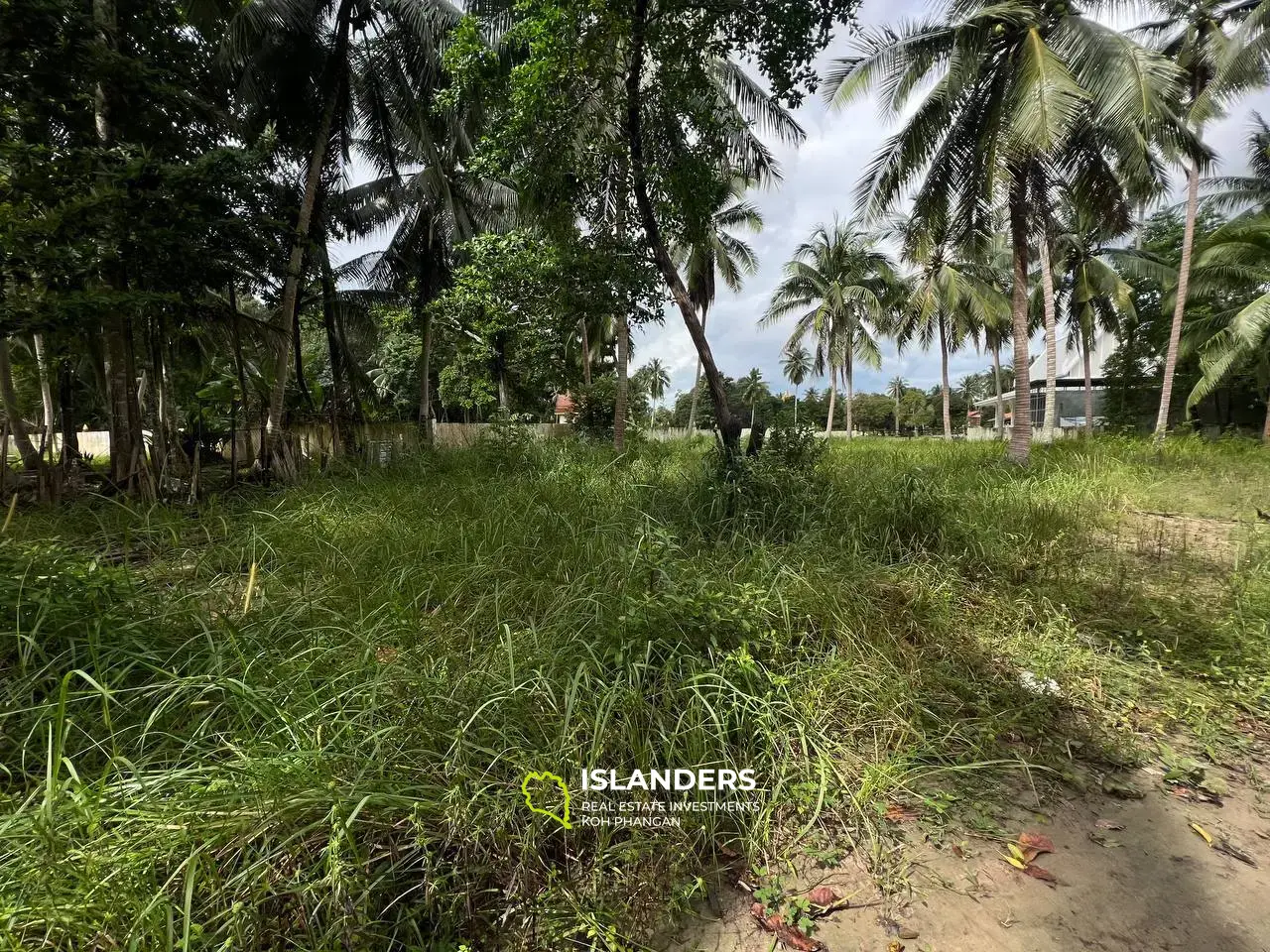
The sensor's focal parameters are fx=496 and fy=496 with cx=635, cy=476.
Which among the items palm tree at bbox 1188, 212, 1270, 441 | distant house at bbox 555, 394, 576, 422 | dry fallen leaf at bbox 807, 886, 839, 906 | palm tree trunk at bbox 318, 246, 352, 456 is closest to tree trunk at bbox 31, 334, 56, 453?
Answer: palm tree trunk at bbox 318, 246, 352, 456

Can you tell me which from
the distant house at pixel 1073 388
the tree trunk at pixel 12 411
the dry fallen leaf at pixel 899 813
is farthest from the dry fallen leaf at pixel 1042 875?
the distant house at pixel 1073 388

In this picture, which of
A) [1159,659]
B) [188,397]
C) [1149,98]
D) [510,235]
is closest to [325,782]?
[1159,659]

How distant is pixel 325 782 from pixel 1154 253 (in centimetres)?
2792

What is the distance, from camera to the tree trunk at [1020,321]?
824cm

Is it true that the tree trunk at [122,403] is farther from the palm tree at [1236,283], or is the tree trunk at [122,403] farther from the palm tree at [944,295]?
the palm tree at [1236,283]

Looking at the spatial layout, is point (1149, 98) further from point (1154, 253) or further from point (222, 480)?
point (1154, 253)

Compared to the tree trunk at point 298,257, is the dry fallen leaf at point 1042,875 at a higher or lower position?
lower

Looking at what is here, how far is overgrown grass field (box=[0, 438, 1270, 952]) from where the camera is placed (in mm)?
1330

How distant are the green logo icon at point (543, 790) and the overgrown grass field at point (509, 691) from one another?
35 mm

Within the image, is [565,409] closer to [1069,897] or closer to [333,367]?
[333,367]

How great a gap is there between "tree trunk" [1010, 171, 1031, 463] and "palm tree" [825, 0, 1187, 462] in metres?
0.02

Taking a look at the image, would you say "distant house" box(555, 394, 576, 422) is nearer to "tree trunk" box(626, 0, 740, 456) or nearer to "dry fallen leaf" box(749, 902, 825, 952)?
"tree trunk" box(626, 0, 740, 456)

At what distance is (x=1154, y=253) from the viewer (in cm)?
1841

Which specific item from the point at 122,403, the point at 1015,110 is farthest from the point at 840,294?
the point at 122,403
